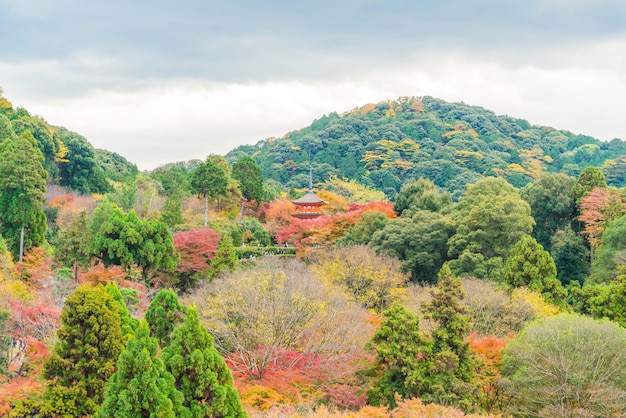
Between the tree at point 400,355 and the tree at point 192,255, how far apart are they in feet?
48.5

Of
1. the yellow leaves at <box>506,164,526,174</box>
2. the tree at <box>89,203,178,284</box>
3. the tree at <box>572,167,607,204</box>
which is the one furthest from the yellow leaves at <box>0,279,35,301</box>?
the yellow leaves at <box>506,164,526,174</box>

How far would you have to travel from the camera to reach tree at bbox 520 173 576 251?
35156 mm

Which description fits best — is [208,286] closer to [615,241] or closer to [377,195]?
[615,241]

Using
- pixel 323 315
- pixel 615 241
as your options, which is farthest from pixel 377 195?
pixel 323 315

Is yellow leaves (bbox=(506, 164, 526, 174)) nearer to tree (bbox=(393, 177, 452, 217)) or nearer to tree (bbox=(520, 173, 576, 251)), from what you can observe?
tree (bbox=(393, 177, 452, 217))

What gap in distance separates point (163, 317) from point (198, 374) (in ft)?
21.8

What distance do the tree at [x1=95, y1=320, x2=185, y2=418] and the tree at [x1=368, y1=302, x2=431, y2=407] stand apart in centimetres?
674

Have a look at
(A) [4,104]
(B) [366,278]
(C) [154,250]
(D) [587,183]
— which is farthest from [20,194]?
(D) [587,183]

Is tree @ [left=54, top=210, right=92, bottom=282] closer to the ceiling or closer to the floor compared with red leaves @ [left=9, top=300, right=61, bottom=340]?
closer to the ceiling

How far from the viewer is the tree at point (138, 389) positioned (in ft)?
39.3

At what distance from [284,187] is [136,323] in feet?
180

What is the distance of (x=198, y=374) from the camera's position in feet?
43.3

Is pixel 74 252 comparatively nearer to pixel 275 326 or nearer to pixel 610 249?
pixel 275 326

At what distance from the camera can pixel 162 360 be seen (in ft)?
43.1
